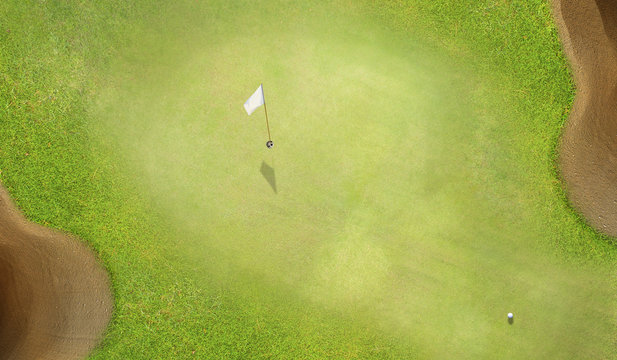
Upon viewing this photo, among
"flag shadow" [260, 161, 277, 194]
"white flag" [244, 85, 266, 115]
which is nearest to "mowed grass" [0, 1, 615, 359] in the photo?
"flag shadow" [260, 161, 277, 194]

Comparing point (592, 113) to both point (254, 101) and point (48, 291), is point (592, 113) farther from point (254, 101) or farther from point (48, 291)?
point (48, 291)

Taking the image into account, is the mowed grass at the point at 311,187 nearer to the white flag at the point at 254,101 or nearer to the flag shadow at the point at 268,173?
the flag shadow at the point at 268,173

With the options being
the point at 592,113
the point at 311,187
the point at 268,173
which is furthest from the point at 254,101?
the point at 592,113

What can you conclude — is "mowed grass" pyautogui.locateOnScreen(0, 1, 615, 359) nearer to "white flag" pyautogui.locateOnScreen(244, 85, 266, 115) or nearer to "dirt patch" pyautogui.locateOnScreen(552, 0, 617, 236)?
"dirt patch" pyautogui.locateOnScreen(552, 0, 617, 236)

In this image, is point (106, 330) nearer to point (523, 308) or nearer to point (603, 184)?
point (523, 308)

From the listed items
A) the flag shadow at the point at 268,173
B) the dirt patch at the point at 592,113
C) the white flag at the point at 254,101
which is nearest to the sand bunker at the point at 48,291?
the flag shadow at the point at 268,173

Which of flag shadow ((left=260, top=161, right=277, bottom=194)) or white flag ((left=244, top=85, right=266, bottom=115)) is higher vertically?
white flag ((left=244, top=85, right=266, bottom=115))
